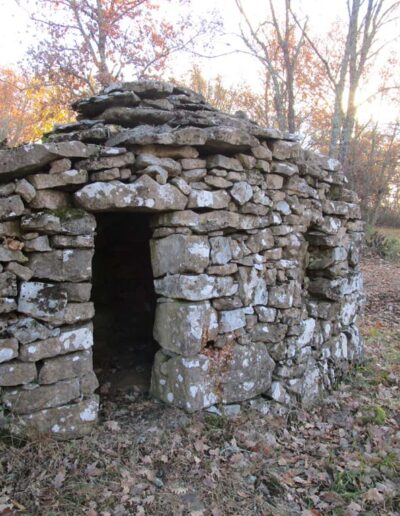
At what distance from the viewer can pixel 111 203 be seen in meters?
3.15

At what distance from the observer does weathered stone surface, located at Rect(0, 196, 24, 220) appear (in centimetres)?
290

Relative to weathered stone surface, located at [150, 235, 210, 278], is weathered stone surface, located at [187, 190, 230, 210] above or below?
above

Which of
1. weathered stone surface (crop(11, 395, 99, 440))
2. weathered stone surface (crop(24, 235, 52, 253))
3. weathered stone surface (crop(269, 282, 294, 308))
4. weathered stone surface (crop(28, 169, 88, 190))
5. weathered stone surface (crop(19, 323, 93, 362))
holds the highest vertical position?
weathered stone surface (crop(28, 169, 88, 190))

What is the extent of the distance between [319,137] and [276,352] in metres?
14.5

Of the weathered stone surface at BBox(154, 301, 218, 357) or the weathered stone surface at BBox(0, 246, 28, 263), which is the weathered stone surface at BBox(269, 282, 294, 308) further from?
the weathered stone surface at BBox(0, 246, 28, 263)

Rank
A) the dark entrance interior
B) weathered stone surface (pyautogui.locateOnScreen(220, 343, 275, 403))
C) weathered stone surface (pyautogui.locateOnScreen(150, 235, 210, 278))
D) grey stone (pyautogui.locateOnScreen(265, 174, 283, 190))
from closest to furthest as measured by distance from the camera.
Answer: weathered stone surface (pyautogui.locateOnScreen(150, 235, 210, 278))
weathered stone surface (pyautogui.locateOnScreen(220, 343, 275, 403))
grey stone (pyautogui.locateOnScreen(265, 174, 283, 190))
the dark entrance interior

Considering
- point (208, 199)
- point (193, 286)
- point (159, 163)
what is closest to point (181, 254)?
point (193, 286)

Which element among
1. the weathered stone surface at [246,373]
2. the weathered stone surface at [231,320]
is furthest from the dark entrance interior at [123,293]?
the weathered stone surface at [231,320]

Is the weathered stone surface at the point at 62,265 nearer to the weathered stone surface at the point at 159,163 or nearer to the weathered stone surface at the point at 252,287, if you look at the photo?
the weathered stone surface at the point at 159,163

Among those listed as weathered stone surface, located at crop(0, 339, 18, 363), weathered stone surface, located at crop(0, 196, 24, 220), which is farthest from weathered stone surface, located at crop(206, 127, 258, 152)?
weathered stone surface, located at crop(0, 339, 18, 363)

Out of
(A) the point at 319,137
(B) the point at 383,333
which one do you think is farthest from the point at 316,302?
(A) the point at 319,137

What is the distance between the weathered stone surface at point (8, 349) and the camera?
2.93 m

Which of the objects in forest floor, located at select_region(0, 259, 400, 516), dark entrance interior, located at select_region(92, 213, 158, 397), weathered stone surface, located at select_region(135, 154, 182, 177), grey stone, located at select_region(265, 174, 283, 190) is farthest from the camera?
dark entrance interior, located at select_region(92, 213, 158, 397)

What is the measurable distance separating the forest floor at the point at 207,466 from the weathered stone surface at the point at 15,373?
410 mm
